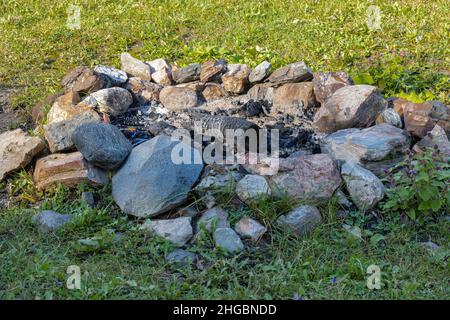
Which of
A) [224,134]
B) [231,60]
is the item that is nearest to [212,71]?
[231,60]

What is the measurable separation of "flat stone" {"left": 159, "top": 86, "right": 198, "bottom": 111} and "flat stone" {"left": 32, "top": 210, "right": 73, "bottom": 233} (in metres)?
1.64

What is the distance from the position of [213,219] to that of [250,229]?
25 centimetres

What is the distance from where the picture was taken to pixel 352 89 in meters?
5.09

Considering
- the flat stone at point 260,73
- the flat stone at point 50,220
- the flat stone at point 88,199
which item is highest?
the flat stone at point 260,73

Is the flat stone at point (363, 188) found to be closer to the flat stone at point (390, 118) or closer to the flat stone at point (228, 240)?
the flat stone at point (390, 118)

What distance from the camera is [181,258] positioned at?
12.8 ft

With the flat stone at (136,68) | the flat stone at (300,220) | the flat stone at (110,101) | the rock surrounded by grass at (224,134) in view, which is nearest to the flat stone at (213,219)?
the rock surrounded by grass at (224,134)

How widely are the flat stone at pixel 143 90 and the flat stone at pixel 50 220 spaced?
167cm

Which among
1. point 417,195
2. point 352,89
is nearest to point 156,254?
point 417,195

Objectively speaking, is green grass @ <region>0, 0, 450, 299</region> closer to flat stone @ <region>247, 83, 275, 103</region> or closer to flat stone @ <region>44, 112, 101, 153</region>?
flat stone @ <region>44, 112, 101, 153</region>

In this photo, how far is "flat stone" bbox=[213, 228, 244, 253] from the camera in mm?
3979

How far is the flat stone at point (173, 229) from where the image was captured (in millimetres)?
4078

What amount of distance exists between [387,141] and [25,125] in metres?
3.10

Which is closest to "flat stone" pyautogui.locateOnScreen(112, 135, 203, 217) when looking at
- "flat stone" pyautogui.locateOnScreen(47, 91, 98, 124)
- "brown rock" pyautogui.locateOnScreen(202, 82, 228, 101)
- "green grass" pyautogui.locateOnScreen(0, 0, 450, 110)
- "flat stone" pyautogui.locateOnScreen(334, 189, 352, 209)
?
"flat stone" pyautogui.locateOnScreen(47, 91, 98, 124)
